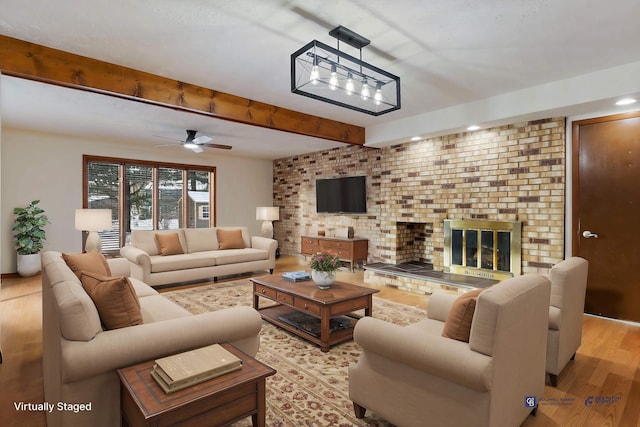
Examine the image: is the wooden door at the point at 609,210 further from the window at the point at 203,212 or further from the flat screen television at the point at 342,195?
the window at the point at 203,212

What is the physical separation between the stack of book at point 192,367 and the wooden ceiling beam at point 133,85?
2710 mm

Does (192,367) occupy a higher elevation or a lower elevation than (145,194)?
lower

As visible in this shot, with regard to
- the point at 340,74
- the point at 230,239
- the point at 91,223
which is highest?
the point at 340,74

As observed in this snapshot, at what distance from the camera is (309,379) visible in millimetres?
2436

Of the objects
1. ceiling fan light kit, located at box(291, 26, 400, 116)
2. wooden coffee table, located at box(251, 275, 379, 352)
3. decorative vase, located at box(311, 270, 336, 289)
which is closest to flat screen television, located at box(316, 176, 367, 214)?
ceiling fan light kit, located at box(291, 26, 400, 116)

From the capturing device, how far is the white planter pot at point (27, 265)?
18.2ft

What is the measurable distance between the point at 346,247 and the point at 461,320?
4.60 meters

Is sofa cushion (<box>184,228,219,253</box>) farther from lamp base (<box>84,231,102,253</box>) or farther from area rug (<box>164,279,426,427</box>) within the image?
area rug (<box>164,279,426,427</box>)

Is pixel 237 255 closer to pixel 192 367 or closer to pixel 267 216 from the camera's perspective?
pixel 267 216

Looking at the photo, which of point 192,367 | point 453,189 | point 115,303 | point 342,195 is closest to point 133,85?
point 115,303

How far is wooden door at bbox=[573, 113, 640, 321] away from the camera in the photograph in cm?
361

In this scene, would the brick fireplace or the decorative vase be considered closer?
the decorative vase

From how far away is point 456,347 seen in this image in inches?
61.0

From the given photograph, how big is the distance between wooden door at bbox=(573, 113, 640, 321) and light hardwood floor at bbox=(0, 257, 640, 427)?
32cm
